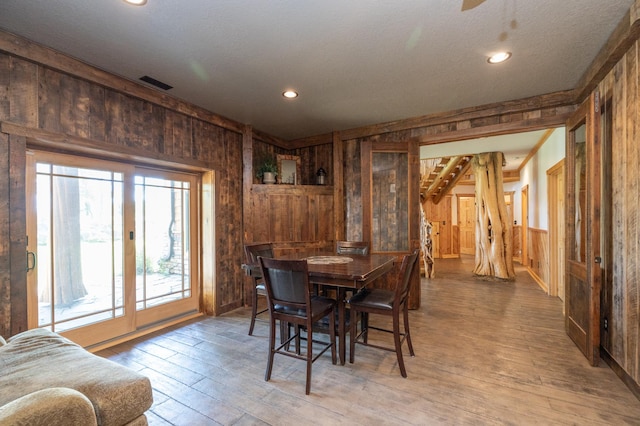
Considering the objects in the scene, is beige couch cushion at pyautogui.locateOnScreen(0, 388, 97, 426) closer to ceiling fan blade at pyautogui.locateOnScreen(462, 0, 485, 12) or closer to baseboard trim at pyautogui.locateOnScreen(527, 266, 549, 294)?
ceiling fan blade at pyautogui.locateOnScreen(462, 0, 485, 12)

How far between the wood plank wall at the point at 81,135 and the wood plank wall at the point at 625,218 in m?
3.94

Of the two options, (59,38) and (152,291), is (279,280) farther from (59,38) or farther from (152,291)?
(59,38)

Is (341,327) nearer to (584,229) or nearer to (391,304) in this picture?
(391,304)

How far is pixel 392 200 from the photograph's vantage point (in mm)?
4098

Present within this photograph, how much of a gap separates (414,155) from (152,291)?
3708 millimetres

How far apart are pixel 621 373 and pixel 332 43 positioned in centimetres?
333

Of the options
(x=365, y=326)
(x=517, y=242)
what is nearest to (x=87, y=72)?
(x=365, y=326)

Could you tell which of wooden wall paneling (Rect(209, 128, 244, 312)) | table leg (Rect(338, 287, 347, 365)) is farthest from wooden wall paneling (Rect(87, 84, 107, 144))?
table leg (Rect(338, 287, 347, 365))

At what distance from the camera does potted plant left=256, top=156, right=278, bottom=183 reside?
14.3 ft

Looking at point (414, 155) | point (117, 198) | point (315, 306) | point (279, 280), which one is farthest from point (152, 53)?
point (414, 155)

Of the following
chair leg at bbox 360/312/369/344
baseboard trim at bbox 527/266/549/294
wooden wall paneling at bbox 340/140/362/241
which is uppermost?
wooden wall paneling at bbox 340/140/362/241

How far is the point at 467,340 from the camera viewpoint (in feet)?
9.70

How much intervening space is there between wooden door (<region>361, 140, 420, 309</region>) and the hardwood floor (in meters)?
1.01

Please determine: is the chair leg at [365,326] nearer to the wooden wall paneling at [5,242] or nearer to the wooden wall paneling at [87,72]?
the wooden wall paneling at [5,242]
